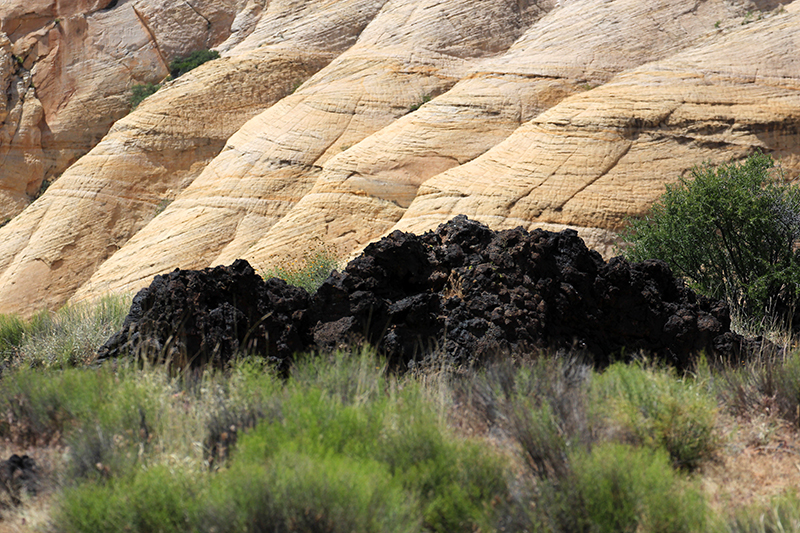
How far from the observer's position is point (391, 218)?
17.8m

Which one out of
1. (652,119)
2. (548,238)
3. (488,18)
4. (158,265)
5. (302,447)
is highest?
(488,18)

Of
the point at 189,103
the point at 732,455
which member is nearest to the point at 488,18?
the point at 189,103

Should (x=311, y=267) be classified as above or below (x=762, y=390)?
below

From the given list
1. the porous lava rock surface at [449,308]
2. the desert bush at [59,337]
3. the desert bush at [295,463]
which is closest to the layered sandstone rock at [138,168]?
the desert bush at [59,337]

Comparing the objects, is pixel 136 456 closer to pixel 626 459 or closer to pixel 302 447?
pixel 302 447

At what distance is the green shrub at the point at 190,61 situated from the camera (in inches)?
1121

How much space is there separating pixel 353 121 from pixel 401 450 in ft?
62.2

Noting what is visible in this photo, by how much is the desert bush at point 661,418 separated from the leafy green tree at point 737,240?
23.3ft

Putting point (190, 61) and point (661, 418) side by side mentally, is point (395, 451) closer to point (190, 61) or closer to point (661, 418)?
point (661, 418)

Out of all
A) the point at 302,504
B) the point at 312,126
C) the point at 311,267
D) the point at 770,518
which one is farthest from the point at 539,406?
the point at 312,126

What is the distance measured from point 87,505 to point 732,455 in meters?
4.72

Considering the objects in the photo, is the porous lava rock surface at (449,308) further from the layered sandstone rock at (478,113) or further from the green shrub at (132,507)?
the layered sandstone rock at (478,113)

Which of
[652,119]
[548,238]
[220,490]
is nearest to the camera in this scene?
[220,490]

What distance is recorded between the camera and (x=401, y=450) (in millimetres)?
4188
